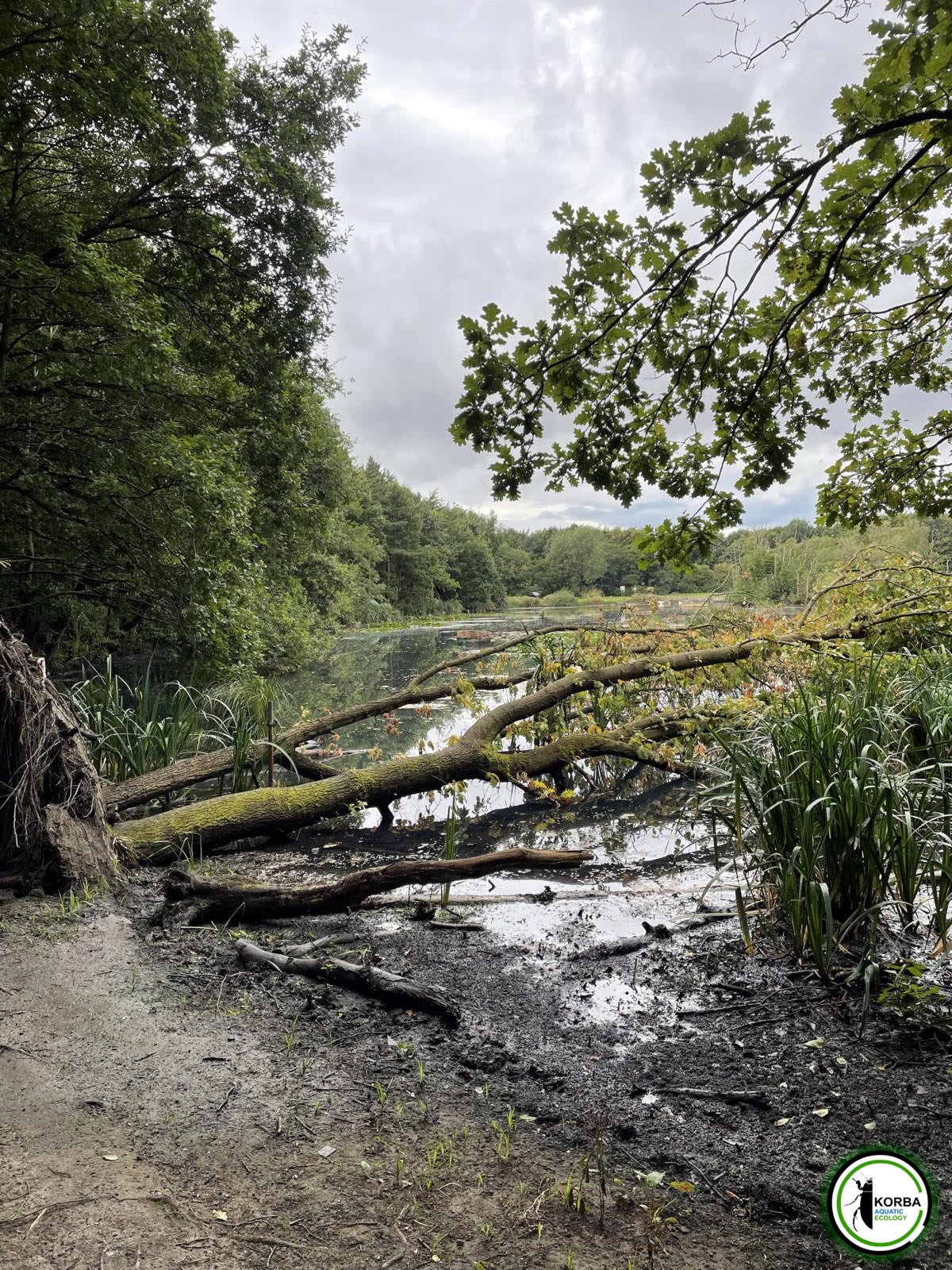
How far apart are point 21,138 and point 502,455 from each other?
7922 mm

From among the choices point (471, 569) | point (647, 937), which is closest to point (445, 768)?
point (647, 937)

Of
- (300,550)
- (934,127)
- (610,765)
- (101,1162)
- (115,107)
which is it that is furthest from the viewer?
(300,550)

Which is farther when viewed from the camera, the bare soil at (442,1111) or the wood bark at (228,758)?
the wood bark at (228,758)

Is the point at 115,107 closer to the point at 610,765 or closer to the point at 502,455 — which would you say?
the point at 502,455

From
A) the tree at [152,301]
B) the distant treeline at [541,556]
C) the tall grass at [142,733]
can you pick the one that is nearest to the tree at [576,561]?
the distant treeline at [541,556]

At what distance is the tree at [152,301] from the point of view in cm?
704

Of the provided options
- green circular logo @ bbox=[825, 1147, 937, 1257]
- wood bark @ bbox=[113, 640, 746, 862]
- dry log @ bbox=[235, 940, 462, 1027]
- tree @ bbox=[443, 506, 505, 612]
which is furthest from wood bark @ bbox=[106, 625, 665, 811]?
tree @ bbox=[443, 506, 505, 612]

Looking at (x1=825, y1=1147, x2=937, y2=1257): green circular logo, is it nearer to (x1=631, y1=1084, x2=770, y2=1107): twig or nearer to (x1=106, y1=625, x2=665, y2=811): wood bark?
(x1=631, y1=1084, x2=770, y2=1107): twig

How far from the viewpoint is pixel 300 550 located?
49.2 ft

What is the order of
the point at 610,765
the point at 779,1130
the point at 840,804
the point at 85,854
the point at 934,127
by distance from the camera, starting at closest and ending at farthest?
the point at 779,1130
the point at 934,127
the point at 840,804
the point at 85,854
the point at 610,765

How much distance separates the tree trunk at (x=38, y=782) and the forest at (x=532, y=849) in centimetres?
2

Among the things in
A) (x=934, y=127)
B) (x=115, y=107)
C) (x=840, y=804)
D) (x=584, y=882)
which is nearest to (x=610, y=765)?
(x=584, y=882)

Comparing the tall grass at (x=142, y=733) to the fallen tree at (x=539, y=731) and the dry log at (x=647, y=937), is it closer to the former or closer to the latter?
the fallen tree at (x=539, y=731)

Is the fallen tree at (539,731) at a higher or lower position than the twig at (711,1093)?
higher
